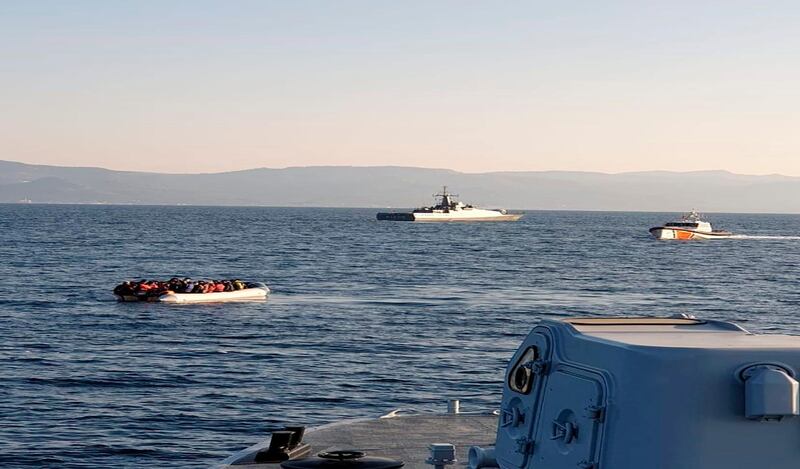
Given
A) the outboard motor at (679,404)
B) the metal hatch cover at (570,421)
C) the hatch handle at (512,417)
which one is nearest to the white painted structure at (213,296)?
the hatch handle at (512,417)

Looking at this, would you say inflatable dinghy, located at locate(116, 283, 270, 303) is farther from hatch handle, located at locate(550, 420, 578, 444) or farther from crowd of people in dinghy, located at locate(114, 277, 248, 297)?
hatch handle, located at locate(550, 420, 578, 444)

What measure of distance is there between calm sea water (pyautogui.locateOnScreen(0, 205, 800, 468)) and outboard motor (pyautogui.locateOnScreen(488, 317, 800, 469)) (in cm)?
1873

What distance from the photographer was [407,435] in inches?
733

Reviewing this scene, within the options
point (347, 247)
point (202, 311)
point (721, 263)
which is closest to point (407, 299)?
point (202, 311)

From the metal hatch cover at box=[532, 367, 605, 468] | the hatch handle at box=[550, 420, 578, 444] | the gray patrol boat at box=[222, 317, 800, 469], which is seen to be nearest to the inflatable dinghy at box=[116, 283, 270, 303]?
the gray patrol boat at box=[222, 317, 800, 469]

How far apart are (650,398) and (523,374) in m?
1.62

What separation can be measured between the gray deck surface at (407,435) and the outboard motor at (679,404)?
750 centimetres

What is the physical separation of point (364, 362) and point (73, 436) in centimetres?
1572

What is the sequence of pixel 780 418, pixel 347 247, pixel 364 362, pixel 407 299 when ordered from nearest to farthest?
pixel 780 418 < pixel 364 362 < pixel 407 299 < pixel 347 247

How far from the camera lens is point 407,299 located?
7200cm

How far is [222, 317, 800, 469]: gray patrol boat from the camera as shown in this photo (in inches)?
308

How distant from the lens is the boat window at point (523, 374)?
9.31 meters

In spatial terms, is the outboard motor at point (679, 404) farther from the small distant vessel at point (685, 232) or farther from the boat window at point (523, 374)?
the small distant vessel at point (685, 232)

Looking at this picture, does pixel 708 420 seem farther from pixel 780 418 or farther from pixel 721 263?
pixel 721 263
